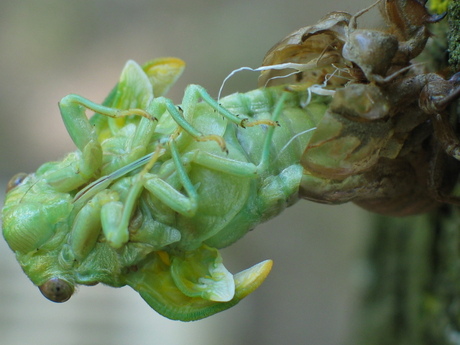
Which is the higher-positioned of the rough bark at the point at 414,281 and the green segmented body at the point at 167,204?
the green segmented body at the point at 167,204

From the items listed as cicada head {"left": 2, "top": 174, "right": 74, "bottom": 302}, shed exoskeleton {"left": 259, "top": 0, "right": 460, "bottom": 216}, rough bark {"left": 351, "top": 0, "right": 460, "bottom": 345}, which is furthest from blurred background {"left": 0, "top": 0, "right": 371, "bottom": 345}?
cicada head {"left": 2, "top": 174, "right": 74, "bottom": 302}

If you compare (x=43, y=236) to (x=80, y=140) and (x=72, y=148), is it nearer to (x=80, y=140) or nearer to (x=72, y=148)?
(x=80, y=140)

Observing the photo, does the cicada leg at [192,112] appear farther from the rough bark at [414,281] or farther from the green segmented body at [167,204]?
the rough bark at [414,281]

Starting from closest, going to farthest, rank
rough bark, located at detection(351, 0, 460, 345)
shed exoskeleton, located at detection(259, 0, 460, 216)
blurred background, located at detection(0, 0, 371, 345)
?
shed exoskeleton, located at detection(259, 0, 460, 216) < rough bark, located at detection(351, 0, 460, 345) < blurred background, located at detection(0, 0, 371, 345)

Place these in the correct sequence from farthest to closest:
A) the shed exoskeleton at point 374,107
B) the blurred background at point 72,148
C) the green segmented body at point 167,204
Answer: the blurred background at point 72,148, the green segmented body at point 167,204, the shed exoskeleton at point 374,107

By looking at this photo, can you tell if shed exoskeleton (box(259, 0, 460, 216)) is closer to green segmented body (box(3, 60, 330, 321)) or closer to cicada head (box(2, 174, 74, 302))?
green segmented body (box(3, 60, 330, 321))

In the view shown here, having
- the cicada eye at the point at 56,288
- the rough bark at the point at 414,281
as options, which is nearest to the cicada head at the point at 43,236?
the cicada eye at the point at 56,288

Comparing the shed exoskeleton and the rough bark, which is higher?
the shed exoskeleton

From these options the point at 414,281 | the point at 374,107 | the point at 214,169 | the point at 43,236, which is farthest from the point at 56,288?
the point at 414,281

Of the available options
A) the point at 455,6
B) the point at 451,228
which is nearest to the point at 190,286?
the point at 455,6
